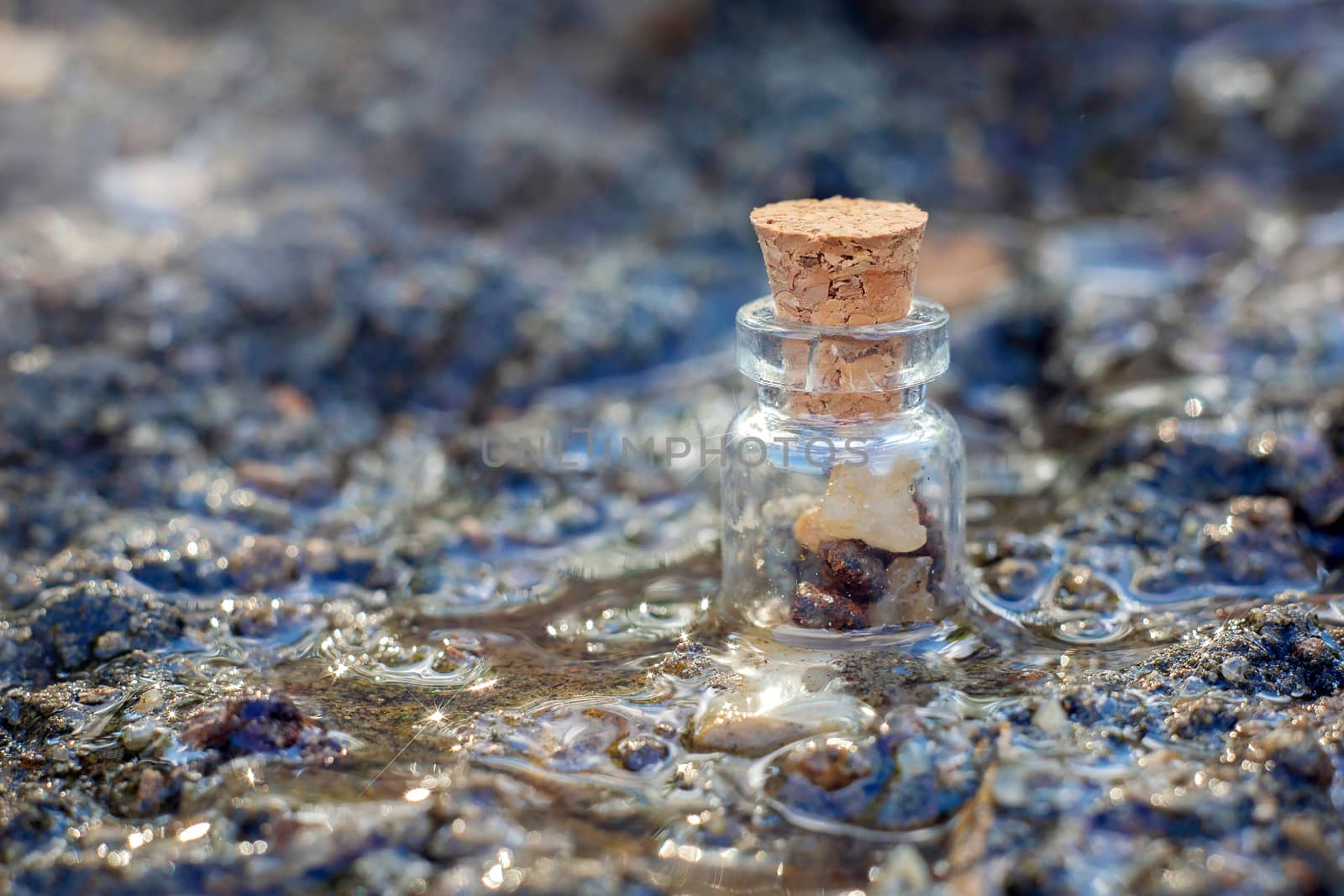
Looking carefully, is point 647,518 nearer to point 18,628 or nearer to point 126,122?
point 18,628

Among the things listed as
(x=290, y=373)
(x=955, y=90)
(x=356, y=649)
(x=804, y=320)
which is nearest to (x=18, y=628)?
(x=356, y=649)

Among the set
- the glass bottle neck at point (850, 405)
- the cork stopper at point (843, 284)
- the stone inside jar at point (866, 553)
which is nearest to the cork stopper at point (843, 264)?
the cork stopper at point (843, 284)

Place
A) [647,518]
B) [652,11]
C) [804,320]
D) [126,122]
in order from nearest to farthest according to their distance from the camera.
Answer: [804,320], [647,518], [126,122], [652,11]

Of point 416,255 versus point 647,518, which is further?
point 416,255

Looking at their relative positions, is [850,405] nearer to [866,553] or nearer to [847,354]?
[847,354]

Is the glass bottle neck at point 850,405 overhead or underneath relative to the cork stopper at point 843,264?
underneath

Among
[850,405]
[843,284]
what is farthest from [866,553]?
[843,284]

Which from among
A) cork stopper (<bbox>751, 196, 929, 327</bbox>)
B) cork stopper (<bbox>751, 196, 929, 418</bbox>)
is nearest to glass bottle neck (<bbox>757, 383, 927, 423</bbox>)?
cork stopper (<bbox>751, 196, 929, 418</bbox>)

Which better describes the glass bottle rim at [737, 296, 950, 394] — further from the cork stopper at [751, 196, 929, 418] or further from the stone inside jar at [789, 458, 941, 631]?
the stone inside jar at [789, 458, 941, 631]

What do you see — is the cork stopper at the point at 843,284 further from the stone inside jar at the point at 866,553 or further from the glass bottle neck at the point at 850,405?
the stone inside jar at the point at 866,553
